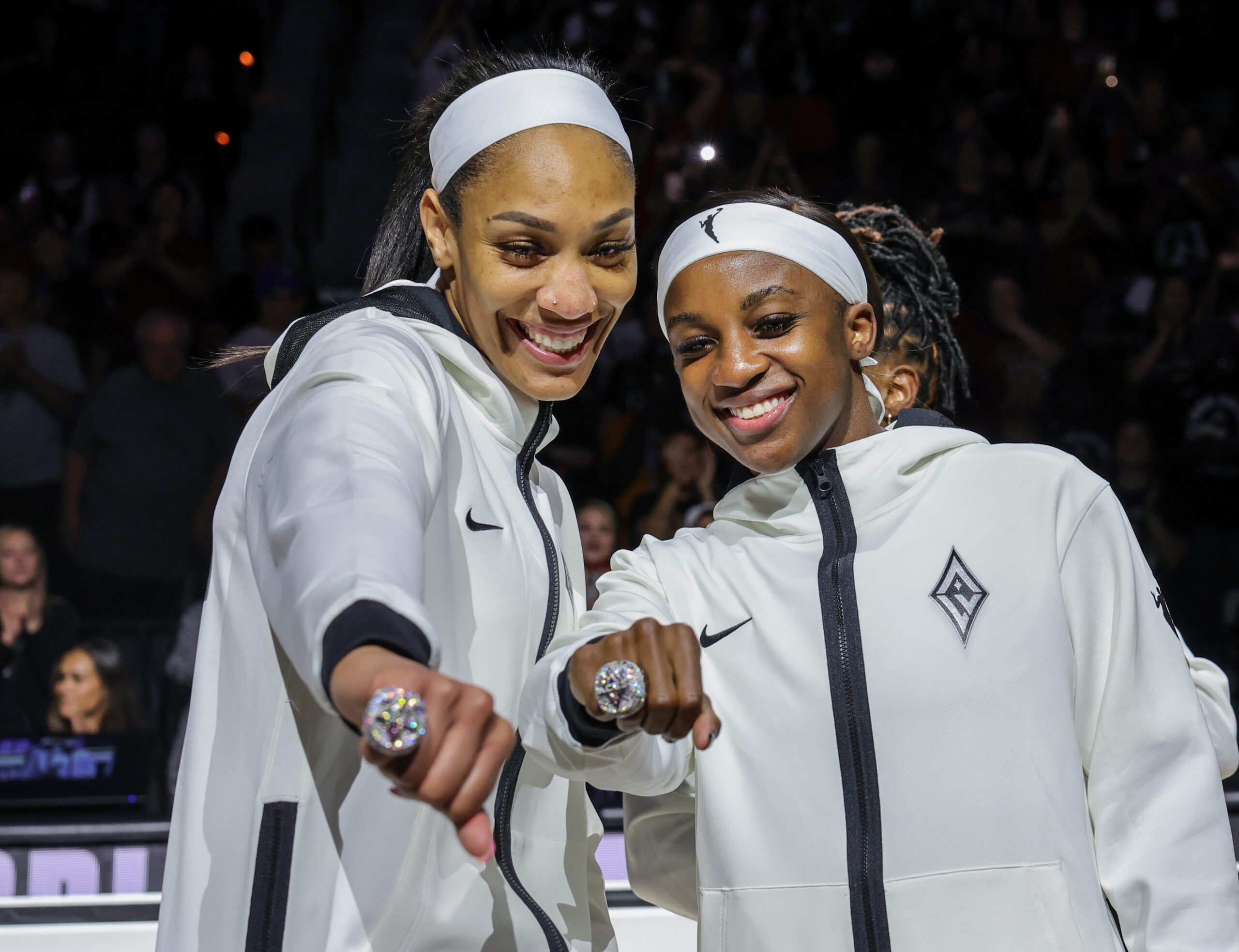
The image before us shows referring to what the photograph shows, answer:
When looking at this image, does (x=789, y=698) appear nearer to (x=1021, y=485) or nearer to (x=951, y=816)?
(x=951, y=816)

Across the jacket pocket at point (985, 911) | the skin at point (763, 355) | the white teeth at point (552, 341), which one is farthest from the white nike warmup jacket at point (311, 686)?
the jacket pocket at point (985, 911)

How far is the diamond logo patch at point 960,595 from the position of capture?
1931 mm

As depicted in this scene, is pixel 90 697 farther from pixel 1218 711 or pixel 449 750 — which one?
pixel 449 750

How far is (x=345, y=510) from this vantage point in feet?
4.13

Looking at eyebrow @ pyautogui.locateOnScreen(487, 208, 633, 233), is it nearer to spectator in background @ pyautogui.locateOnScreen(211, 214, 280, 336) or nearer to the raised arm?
the raised arm

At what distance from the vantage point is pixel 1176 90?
784 cm

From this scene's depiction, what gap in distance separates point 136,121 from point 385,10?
201 centimetres

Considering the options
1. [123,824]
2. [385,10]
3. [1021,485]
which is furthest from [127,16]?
[1021,485]

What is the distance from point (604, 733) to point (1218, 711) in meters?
1.09

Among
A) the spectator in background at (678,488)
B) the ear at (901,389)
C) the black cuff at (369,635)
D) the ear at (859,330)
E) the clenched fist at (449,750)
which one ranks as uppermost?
the spectator in background at (678,488)

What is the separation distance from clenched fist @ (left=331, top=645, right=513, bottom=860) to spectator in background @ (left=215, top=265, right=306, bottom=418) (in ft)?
16.8

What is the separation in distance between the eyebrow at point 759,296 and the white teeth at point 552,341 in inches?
11.6

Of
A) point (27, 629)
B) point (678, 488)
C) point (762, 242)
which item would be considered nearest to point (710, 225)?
point (762, 242)

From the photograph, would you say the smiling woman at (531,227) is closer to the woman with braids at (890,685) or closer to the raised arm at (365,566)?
the woman with braids at (890,685)
